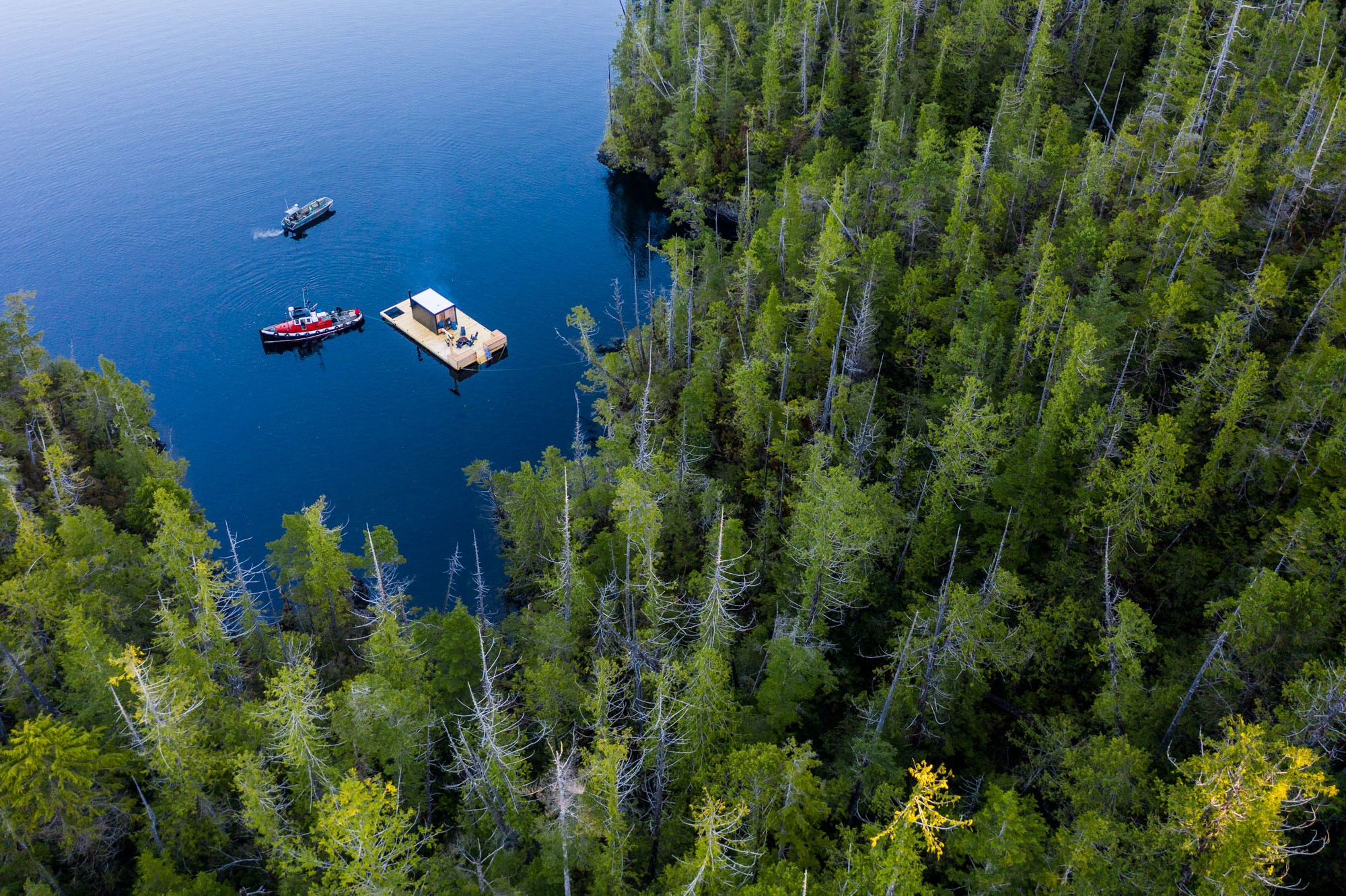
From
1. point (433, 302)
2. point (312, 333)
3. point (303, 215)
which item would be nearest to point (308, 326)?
point (312, 333)

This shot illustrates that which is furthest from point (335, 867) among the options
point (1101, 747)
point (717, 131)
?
point (717, 131)

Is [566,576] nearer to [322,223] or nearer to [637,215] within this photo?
[637,215]

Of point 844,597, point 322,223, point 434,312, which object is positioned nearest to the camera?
point 844,597

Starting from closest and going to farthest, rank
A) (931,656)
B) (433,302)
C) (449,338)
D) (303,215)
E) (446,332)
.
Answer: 1. (931,656)
2. (449,338)
3. (446,332)
4. (433,302)
5. (303,215)

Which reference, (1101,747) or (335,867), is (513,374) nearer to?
(335,867)

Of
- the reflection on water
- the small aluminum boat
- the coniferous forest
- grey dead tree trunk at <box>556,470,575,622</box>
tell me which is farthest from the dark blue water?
grey dead tree trunk at <box>556,470,575,622</box>

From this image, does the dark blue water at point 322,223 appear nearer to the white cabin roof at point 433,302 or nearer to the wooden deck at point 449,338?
the wooden deck at point 449,338

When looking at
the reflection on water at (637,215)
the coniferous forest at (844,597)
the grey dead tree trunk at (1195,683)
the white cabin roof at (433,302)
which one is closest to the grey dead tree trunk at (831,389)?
the coniferous forest at (844,597)

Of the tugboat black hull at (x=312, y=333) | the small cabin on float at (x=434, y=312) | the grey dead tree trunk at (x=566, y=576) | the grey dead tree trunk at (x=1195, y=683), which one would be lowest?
the tugboat black hull at (x=312, y=333)
